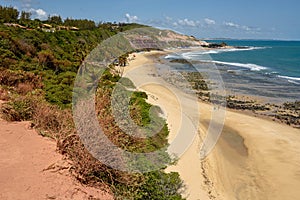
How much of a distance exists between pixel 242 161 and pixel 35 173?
8.85 m

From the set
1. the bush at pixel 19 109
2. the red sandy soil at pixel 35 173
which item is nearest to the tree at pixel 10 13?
the bush at pixel 19 109

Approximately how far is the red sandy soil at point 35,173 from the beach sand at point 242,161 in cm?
415

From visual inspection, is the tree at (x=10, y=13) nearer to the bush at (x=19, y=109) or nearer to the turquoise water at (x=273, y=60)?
the turquoise water at (x=273, y=60)

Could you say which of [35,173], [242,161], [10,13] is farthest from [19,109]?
[10,13]

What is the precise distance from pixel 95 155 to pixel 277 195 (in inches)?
262

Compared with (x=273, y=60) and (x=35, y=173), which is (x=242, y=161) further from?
(x=273, y=60)

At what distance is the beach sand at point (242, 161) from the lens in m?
9.88

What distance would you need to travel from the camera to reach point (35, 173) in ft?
19.5

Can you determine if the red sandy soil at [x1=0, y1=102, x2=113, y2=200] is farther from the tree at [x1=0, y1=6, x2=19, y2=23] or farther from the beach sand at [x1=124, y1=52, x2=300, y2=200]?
the tree at [x1=0, y1=6, x2=19, y2=23]

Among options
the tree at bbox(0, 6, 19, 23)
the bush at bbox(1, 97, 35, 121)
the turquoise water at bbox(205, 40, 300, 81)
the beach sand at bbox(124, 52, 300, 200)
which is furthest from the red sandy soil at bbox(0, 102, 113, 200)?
→ the tree at bbox(0, 6, 19, 23)

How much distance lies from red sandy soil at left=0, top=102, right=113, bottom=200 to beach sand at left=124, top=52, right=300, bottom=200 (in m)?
4.15

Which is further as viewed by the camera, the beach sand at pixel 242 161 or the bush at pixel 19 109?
the beach sand at pixel 242 161

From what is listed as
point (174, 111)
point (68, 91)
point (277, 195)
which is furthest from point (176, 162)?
point (174, 111)

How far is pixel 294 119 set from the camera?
18.7 meters
